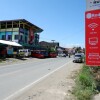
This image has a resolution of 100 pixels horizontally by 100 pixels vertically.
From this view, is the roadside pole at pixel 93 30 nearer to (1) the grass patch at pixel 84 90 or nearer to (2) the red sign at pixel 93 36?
(2) the red sign at pixel 93 36

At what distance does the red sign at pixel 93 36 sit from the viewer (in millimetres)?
10930

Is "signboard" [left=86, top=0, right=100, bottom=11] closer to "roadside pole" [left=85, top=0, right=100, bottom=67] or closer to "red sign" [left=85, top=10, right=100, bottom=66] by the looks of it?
"roadside pole" [left=85, top=0, right=100, bottom=67]

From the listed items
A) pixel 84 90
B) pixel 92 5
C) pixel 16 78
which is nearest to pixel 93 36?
pixel 92 5

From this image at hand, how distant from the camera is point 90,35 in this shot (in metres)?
11.1

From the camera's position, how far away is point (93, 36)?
11055mm

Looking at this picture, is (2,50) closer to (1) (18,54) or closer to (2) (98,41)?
(1) (18,54)

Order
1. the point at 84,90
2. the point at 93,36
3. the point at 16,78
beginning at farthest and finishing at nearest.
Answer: the point at 16,78 < the point at 93,36 < the point at 84,90

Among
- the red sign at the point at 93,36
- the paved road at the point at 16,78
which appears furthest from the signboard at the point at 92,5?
the paved road at the point at 16,78

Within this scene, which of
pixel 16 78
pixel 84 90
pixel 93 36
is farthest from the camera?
pixel 16 78

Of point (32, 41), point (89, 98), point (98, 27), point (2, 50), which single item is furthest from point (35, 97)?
point (32, 41)

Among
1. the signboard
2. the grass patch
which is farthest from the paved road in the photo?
the signboard

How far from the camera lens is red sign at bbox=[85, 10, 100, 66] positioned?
1093cm

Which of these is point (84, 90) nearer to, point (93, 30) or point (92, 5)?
point (93, 30)

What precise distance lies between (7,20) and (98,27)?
59587 mm
